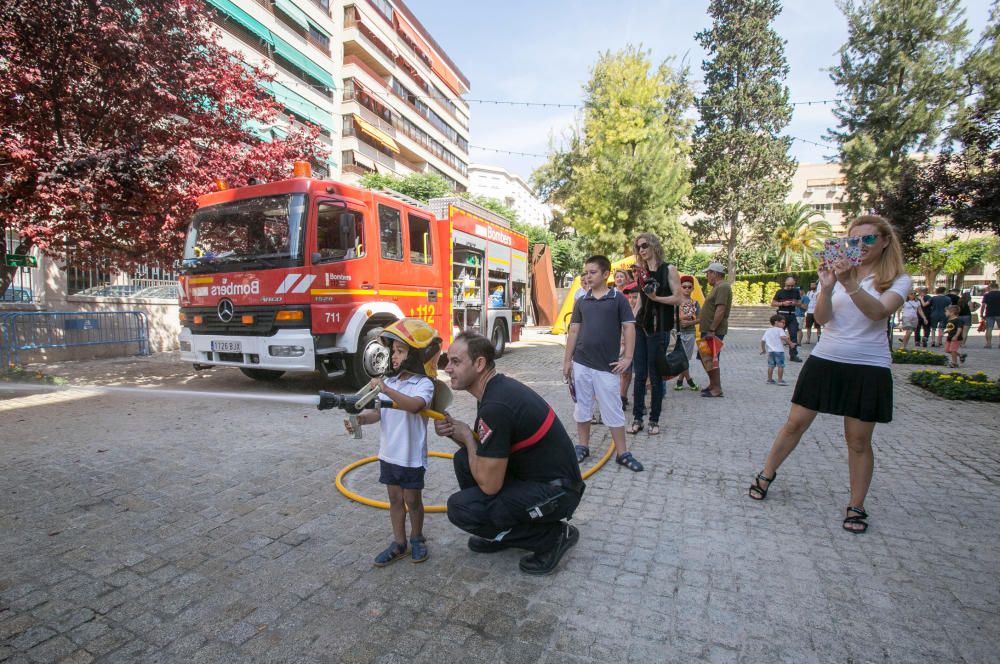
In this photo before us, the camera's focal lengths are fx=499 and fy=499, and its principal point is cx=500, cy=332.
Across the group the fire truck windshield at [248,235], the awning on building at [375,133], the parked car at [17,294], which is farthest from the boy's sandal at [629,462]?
the awning on building at [375,133]

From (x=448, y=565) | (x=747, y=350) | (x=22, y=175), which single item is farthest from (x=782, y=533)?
(x=747, y=350)

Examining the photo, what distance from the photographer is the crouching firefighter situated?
7.91 feet

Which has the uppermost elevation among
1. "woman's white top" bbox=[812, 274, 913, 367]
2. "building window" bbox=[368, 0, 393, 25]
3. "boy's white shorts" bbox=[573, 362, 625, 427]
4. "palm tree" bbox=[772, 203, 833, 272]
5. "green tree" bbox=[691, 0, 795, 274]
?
"building window" bbox=[368, 0, 393, 25]

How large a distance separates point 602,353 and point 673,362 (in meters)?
2.28

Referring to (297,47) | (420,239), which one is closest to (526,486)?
(420,239)

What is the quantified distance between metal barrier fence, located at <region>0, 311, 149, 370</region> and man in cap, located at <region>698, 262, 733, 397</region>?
11.7 meters

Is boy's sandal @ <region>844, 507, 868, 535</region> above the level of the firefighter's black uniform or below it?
below

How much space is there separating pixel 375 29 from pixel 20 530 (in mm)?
41784

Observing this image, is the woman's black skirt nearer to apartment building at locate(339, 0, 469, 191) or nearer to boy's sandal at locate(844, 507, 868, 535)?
boy's sandal at locate(844, 507, 868, 535)

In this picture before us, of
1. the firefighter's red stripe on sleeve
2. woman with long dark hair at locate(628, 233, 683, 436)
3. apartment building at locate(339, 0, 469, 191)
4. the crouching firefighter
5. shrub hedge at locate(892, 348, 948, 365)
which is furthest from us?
apartment building at locate(339, 0, 469, 191)

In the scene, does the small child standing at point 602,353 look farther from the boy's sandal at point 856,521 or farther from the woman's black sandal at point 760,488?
the boy's sandal at point 856,521

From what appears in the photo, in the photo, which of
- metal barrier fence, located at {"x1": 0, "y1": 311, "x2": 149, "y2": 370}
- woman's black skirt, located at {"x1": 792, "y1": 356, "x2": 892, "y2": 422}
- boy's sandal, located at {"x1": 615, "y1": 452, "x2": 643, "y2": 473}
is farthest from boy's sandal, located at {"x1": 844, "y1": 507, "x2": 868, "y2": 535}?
metal barrier fence, located at {"x1": 0, "y1": 311, "x2": 149, "y2": 370}

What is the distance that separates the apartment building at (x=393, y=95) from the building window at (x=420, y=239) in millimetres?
27375

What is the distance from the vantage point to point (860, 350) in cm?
298
